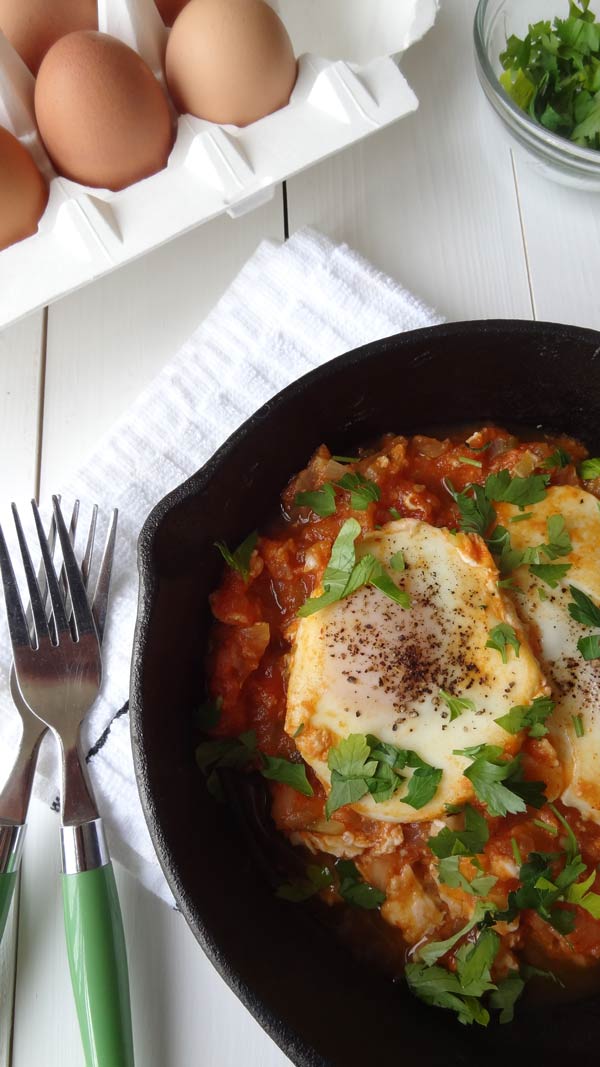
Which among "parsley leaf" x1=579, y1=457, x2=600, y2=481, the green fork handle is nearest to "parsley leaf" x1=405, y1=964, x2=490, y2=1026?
the green fork handle

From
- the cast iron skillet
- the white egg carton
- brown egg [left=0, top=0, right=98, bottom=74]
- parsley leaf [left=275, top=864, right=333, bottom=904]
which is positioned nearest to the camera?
the cast iron skillet

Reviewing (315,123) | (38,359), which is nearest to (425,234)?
(315,123)

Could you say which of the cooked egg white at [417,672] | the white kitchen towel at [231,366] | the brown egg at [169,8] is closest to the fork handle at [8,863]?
the white kitchen towel at [231,366]

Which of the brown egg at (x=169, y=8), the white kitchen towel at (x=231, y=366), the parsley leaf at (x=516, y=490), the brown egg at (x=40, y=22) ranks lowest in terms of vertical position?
the parsley leaf at (x=516, y=490)

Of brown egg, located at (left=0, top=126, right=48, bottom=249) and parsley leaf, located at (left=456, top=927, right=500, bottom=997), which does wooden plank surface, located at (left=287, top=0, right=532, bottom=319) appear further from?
parsley leaf, located at (left=456, top=927, right=500, bottom=997)

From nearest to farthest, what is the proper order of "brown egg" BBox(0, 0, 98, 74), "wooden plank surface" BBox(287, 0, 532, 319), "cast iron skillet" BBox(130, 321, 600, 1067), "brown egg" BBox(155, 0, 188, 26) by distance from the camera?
"cast iron skillet" BBox(130, 321, 600, 1067)
"brown egg" BBox(0, 0, 98, 74)
"brown egg" BBox(155, 0, 188, 26)
"wooden plank surface" BBox(287, 0, 532, 319)

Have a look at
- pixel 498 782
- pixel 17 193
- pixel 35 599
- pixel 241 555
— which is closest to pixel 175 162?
pixel 17 193

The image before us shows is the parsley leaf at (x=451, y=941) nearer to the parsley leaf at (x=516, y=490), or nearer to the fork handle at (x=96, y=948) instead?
the fork handle at (x=96, y=948)

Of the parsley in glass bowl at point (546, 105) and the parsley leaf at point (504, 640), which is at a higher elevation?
the parsley in glass bowl at point (546, 105)
